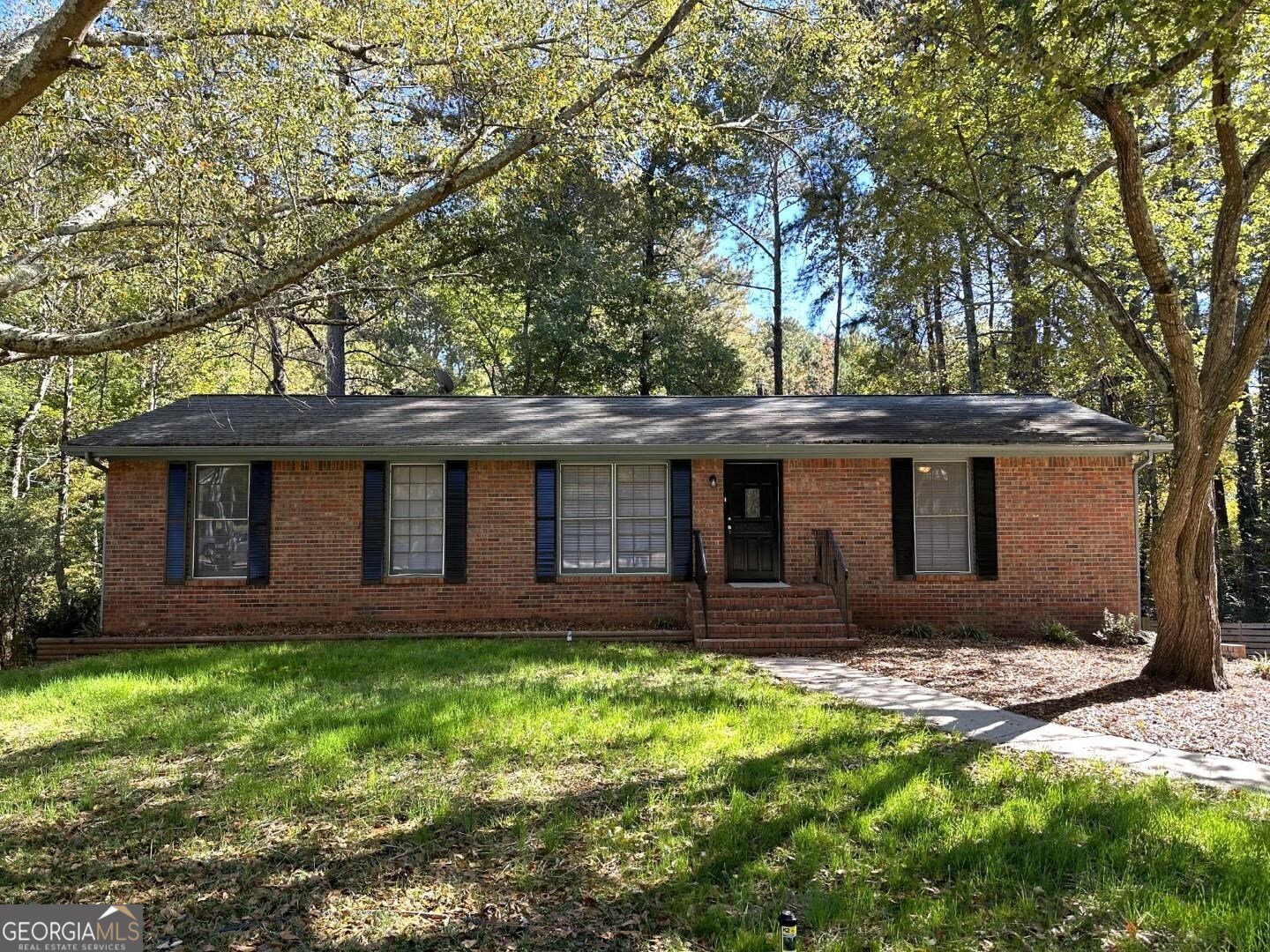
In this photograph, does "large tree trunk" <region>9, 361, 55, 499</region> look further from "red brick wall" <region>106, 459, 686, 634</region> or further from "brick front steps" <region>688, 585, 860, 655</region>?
"brick front steps" <region>688, 585, 860, 655</region>

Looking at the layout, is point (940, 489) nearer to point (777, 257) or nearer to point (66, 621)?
point (66, 621)

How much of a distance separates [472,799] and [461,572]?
6752 millimetres

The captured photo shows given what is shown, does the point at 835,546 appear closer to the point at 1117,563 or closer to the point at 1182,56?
the point at 1117,563

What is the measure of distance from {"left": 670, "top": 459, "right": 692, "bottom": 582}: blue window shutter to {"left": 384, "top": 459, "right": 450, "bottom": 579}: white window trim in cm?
343

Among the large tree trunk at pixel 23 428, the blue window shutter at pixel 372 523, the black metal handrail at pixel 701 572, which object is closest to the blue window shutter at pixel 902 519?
the black metal handrail at pixel 701 572

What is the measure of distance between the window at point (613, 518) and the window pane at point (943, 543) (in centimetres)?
389

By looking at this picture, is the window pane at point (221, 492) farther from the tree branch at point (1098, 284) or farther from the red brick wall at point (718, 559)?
the tree branch at point (1098, 284)

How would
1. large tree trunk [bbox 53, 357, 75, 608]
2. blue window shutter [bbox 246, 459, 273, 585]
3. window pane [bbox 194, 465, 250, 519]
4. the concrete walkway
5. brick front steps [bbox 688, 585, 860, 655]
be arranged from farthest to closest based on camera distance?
1. large tree trunk [bbox 53, 357, 75, 608]
2. window pane [bbox 194, 465, 250, 519]
3. blue window shutter [bbox 246, 459, 273, 585]
4. brick front steps [bbox 688, 585, 860, 655]
5. the concrete walkway

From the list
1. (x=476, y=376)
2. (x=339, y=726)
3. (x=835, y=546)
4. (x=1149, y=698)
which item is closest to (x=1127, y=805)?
(x=1149, y=698)

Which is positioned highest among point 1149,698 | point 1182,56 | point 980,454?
point 1182,56

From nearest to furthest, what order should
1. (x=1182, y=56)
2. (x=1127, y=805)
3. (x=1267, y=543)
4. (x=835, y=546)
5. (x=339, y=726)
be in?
(x=1127, y=805) → (x=339, y=726) → (x=1182, y=56) → (x=835, y=546) → (x=1267, y=543)

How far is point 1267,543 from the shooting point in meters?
17.7

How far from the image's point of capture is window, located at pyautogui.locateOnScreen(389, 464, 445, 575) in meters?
11.1

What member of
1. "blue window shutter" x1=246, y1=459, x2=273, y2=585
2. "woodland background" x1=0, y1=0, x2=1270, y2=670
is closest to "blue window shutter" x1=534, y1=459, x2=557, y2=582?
"woodland background" x1=0, y1=0, x2=1270, y2=670
